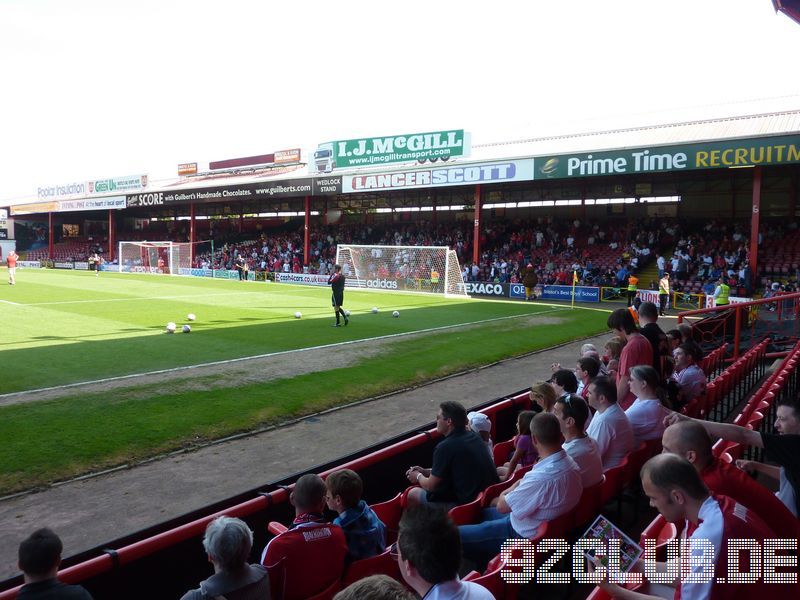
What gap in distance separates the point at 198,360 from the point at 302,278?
2862 centimetres

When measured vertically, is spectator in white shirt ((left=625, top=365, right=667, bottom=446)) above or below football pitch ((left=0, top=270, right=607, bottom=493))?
above

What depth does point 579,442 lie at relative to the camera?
4.79 meters

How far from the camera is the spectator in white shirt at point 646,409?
593cm

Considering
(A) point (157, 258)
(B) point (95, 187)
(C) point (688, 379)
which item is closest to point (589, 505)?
(C) point (688, 379)

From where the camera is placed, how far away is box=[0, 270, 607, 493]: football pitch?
855 centimetres

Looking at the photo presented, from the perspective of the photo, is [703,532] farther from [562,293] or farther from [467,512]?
[562,293]

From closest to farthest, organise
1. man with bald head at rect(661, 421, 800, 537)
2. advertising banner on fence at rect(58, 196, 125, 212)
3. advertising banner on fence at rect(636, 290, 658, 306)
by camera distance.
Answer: man with bald head at rect(661, 421, 800, 537) → advertising banner on fence at rect(636, 290, 658, 306) → advertising banner on fence at rect(58, 196, 125, 212)

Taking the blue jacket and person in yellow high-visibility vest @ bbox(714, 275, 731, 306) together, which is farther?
person in yellow high-visibility vest @ bbox(714, 275, 731, 306)

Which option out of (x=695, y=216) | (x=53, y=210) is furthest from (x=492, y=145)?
(x=53, y=210)

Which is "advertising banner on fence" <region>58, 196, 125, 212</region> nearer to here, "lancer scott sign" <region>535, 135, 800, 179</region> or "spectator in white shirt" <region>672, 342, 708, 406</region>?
"lancer scott sign" <region>535, 135, 800, 179</region>

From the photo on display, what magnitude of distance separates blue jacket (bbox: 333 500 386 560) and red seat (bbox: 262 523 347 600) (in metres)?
0.20

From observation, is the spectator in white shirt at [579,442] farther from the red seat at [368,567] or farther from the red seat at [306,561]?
the red seat at [306,561]

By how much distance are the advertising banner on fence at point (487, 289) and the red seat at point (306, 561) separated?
100 ft

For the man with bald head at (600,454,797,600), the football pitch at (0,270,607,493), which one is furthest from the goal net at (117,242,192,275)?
the man with bald head at (600,454,797,600)
